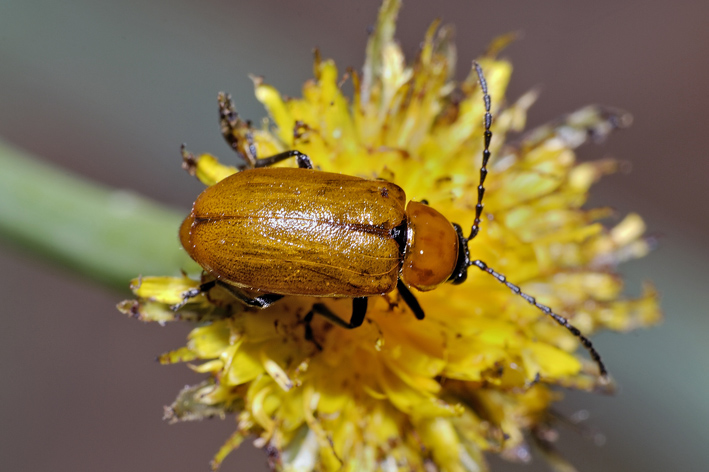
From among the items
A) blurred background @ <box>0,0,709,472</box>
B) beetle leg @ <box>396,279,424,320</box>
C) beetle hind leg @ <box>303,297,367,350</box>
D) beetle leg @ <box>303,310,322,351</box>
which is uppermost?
blurred background @ <box>0,0,709,472</box>

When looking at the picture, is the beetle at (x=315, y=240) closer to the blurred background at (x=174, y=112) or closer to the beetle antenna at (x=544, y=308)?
the beetle antenna at (x=544, y=308)

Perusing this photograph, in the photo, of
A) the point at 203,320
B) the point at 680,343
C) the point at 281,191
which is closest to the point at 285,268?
the point at 281,191

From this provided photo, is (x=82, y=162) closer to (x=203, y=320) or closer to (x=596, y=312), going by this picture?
(x=203, y=320)

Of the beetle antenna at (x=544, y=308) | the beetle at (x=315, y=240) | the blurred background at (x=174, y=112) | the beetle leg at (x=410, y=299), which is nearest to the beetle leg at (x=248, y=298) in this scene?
the beetle at (x=315, y=240)

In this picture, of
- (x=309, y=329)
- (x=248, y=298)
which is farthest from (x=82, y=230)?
(x=309, y=329)

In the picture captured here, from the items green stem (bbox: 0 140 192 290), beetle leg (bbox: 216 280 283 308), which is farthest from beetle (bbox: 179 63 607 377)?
green stem (bbox: 0 140 192 290)

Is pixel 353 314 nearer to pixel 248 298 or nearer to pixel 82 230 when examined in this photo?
pixel 248 298

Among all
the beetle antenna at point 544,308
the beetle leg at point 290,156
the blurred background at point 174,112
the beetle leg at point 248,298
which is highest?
the blurred background at point 174,112

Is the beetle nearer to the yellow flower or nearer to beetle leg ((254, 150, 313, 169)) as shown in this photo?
beetle leg ((254, 150, 313, 169))
